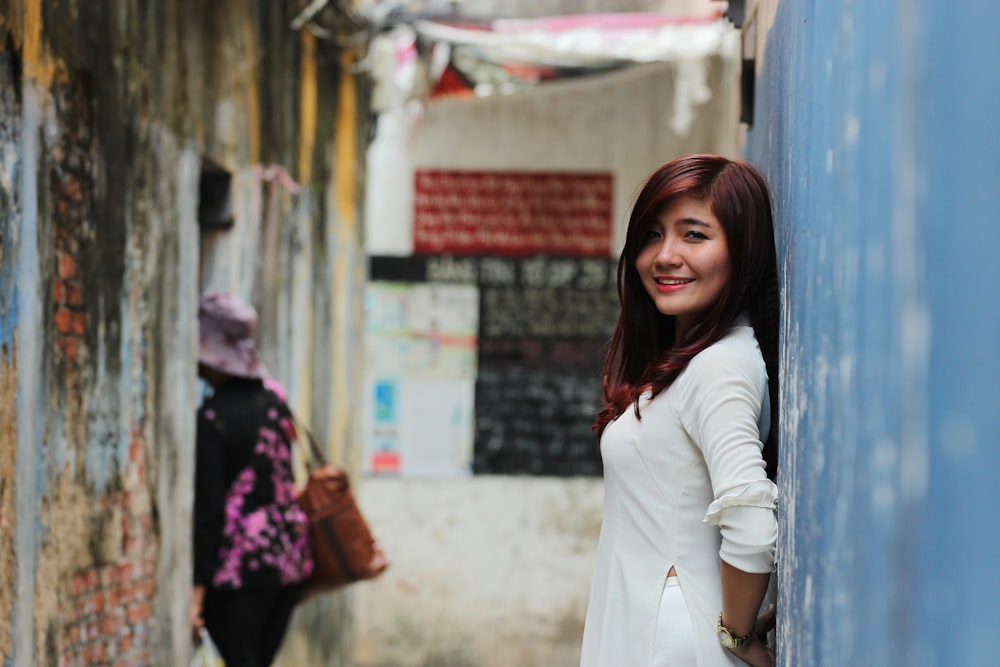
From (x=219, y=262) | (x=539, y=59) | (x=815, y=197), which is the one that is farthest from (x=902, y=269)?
(x=539, y=59)

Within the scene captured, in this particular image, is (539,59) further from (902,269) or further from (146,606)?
(902,269)

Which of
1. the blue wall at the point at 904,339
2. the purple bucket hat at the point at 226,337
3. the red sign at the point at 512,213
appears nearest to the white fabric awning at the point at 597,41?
the red sign at the point at 512,213

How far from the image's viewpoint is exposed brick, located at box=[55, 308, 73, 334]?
13.2ft

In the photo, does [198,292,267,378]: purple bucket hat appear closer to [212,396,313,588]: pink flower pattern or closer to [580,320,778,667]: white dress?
[212,396,313,588]: pink flower pattern

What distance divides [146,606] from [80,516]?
0.73m

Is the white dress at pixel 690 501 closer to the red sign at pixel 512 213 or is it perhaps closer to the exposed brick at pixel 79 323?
the exposed brick at pixel 79 323

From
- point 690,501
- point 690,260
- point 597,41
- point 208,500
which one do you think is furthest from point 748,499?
point 597,41

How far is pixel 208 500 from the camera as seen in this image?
5.05 meters

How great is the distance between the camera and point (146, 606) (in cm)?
483

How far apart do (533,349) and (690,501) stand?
307 inches

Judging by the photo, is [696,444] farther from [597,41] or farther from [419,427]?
[419,427]

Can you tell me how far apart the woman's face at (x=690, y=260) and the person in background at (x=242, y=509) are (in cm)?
283

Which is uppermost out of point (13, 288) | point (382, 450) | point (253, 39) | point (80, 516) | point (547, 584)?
point (253, 39)

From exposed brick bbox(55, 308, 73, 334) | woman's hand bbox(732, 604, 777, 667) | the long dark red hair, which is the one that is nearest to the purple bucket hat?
exposed brick bbox(55, 308, 73, 334)
